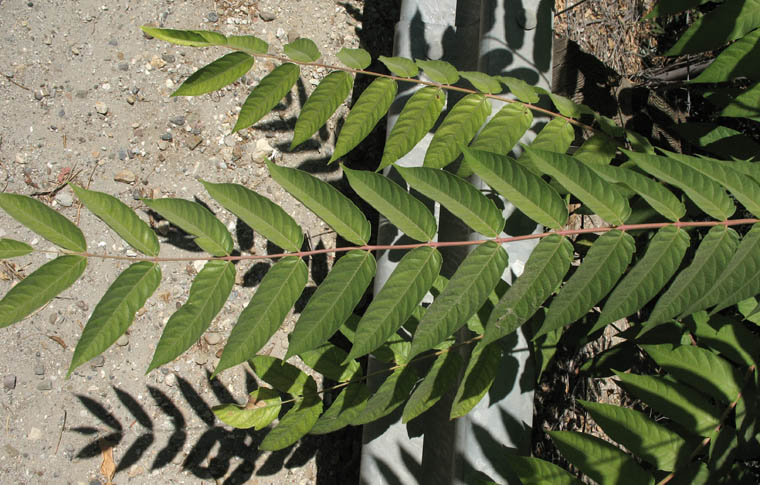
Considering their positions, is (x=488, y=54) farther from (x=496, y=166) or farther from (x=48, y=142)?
(x=48, y=142)

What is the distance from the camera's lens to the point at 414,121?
1606mm

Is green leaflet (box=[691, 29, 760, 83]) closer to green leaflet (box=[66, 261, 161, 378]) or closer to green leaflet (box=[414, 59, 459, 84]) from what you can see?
green leaflet (box=[414, 59, 459, 84])

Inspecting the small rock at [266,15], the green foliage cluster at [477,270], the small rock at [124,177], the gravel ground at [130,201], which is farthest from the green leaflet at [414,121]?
the small rock at [266,15]

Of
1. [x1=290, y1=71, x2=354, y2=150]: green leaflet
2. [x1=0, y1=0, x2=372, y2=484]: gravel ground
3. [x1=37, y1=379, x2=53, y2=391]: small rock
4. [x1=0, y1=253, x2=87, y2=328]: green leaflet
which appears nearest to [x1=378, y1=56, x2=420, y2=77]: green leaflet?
[x1=290, y1=71, x2=354, y2=150]: green leaflet

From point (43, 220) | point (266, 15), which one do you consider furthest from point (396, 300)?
point (266, 15)

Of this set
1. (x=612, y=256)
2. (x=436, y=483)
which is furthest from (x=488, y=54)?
(x=436, y=483)

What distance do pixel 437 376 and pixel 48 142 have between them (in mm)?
2289

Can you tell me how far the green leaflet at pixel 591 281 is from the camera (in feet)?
3.76

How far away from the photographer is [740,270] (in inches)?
44.3

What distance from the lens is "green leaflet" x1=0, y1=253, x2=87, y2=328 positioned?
117 cm

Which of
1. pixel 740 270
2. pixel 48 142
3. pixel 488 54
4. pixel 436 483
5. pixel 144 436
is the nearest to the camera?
pixel 740 270

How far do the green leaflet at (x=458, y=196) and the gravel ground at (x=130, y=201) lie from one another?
1662 millimetres

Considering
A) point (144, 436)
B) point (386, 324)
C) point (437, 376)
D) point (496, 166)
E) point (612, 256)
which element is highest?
point (496, 166)

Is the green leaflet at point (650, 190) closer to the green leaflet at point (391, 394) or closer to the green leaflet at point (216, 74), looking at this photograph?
the green leaflet at point (391, 394)
